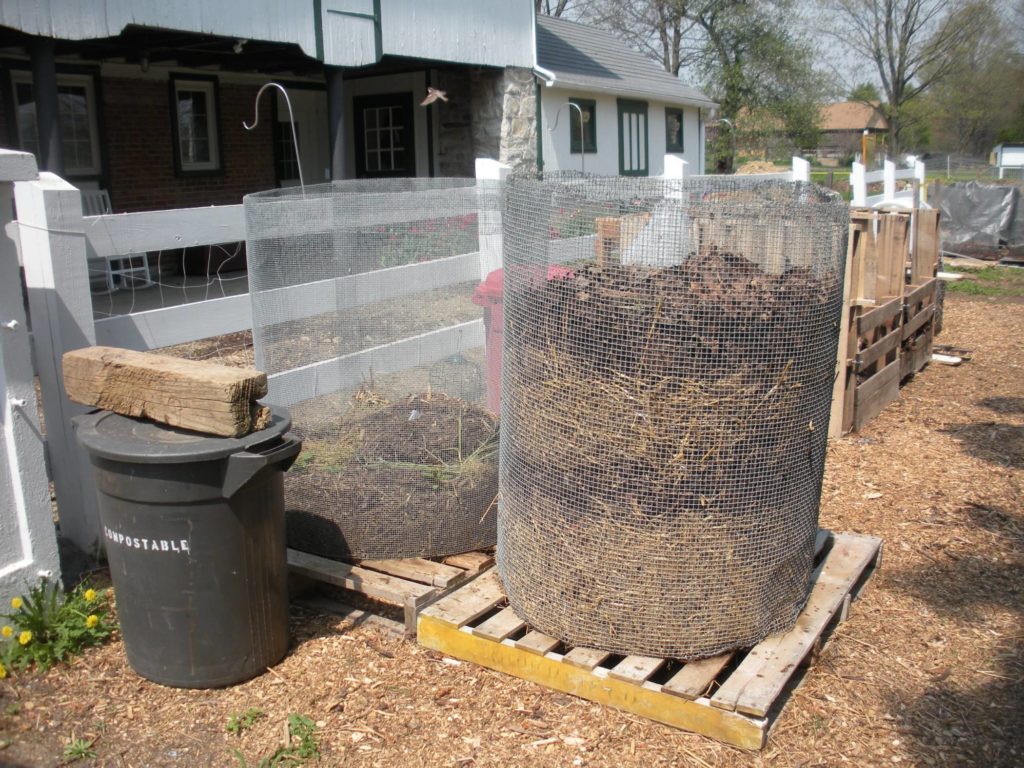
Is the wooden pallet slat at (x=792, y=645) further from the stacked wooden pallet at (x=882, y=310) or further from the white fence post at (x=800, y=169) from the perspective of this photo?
the white fence post at (x=800, y=169)

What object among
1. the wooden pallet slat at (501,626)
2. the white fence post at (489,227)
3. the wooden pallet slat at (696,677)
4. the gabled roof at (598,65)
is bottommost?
the wooden pallet slat at (696,677)

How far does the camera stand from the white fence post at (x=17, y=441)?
11.3 feet

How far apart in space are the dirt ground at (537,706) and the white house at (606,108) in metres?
12.0

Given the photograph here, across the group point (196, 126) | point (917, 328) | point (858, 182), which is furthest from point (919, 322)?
point (196, 126)

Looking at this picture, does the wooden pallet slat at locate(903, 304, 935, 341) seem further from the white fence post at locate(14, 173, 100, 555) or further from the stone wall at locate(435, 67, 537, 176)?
the stone wall at locate(435, 67, 537, 176)

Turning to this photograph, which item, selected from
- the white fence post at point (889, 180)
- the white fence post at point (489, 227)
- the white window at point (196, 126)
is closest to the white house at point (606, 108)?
the white fence post at point (889, 180)

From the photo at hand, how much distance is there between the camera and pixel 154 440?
3.03 metres

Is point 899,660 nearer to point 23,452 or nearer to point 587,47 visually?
point 23,452

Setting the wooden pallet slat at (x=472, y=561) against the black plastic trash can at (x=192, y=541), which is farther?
the wooden pallet slat at (x=472, y=561)

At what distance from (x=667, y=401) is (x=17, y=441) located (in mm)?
2485

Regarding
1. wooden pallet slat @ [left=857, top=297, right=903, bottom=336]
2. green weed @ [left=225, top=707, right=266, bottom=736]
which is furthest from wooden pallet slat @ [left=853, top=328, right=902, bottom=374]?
green weed @ [left=225, top=707, right=266, bottom=736]

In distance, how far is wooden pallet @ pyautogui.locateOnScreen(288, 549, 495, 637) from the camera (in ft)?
12.0

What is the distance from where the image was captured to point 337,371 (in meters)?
4.09

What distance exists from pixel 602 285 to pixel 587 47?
18708mm
